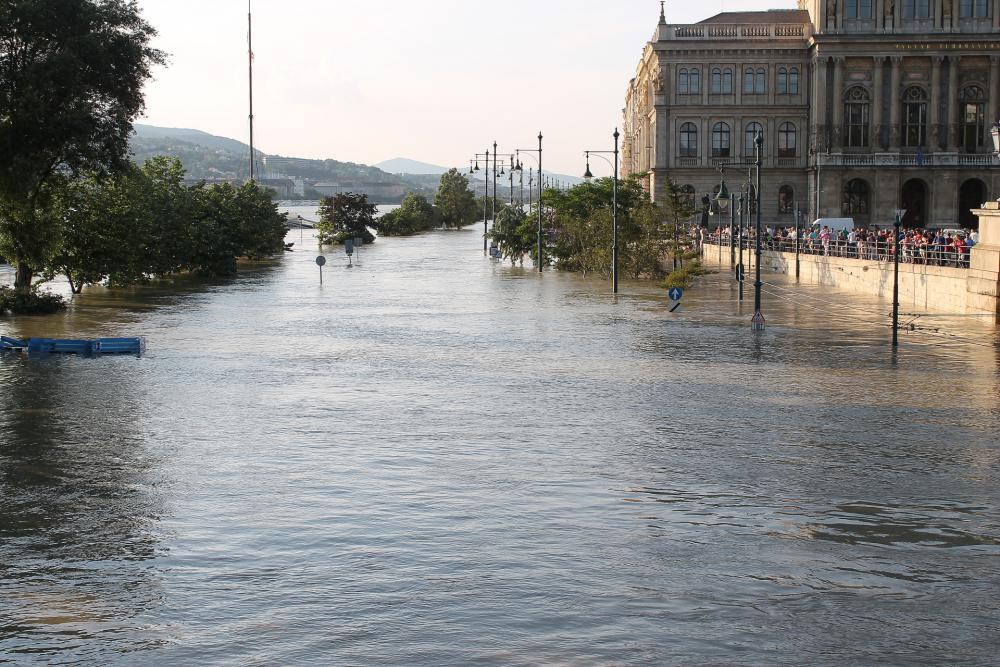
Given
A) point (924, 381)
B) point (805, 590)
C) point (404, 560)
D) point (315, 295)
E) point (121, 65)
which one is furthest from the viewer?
point (315, 295)

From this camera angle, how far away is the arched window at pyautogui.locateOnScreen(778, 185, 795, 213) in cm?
11212

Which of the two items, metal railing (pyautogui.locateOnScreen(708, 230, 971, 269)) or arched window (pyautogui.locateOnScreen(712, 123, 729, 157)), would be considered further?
arched window (pyautogui.locateOnScreen(712, 123, 729, 157))

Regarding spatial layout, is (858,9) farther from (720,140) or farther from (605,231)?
(605,231)

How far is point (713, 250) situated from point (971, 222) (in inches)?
1302

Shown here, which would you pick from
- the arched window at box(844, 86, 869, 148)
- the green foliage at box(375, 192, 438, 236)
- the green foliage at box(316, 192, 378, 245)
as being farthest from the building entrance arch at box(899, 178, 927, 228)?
the green foliage at box(375, 192, 438, 236)

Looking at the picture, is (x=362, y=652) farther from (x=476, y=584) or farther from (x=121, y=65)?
(x=121, y=65)

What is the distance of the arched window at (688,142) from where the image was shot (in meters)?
112

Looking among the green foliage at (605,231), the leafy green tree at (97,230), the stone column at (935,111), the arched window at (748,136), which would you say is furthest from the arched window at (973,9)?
the leafy green tree at (97,230)

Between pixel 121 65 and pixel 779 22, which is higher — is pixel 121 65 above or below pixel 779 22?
below

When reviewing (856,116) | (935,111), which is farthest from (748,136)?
(935,111)

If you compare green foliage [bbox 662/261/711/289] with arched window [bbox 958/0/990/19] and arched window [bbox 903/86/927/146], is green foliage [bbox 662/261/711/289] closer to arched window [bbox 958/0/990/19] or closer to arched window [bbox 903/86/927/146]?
arched window [bbox 903/86/927/146]

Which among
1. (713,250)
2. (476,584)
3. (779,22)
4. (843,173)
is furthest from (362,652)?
(779,22)

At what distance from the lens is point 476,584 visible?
12.9 m

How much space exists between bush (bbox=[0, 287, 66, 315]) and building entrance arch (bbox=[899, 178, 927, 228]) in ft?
264
